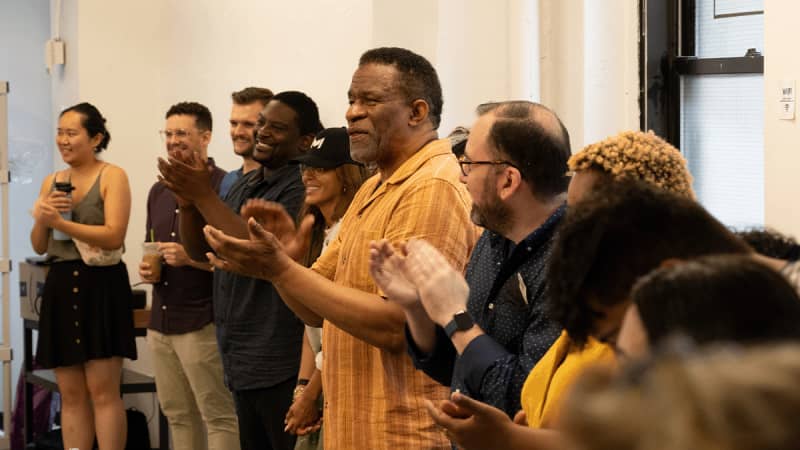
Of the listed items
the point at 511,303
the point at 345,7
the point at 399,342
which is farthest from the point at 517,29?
the point at 511,303

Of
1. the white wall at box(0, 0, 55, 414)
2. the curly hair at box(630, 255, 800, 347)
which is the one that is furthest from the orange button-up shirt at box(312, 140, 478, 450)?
the white wall at box(0, 0, 55, 414)

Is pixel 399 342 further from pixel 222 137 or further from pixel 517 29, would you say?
pixel 222 137

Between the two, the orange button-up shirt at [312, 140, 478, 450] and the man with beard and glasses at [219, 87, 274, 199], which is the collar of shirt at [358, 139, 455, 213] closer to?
the orange button-up shirt at [312, 140, 478, 450]

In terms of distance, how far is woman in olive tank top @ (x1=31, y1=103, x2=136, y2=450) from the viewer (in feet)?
15.6

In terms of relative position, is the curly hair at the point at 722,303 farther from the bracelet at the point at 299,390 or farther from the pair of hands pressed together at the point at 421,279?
the bracelet at the point at 299,390

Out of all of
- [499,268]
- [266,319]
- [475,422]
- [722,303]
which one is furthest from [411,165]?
[722,303]

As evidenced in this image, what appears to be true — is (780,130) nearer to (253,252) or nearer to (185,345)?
(253,252)

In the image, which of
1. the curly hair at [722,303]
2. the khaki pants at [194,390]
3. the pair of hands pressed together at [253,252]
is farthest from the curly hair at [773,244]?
the khaki pants at [194,390]

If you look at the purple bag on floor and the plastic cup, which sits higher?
the plastic cup

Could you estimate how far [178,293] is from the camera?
450 centimetres

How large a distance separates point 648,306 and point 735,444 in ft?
1.10

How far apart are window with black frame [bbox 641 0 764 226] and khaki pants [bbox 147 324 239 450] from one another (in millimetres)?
1919

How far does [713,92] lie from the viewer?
3406 millimetres

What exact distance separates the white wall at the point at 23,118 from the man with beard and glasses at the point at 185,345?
234 cm
